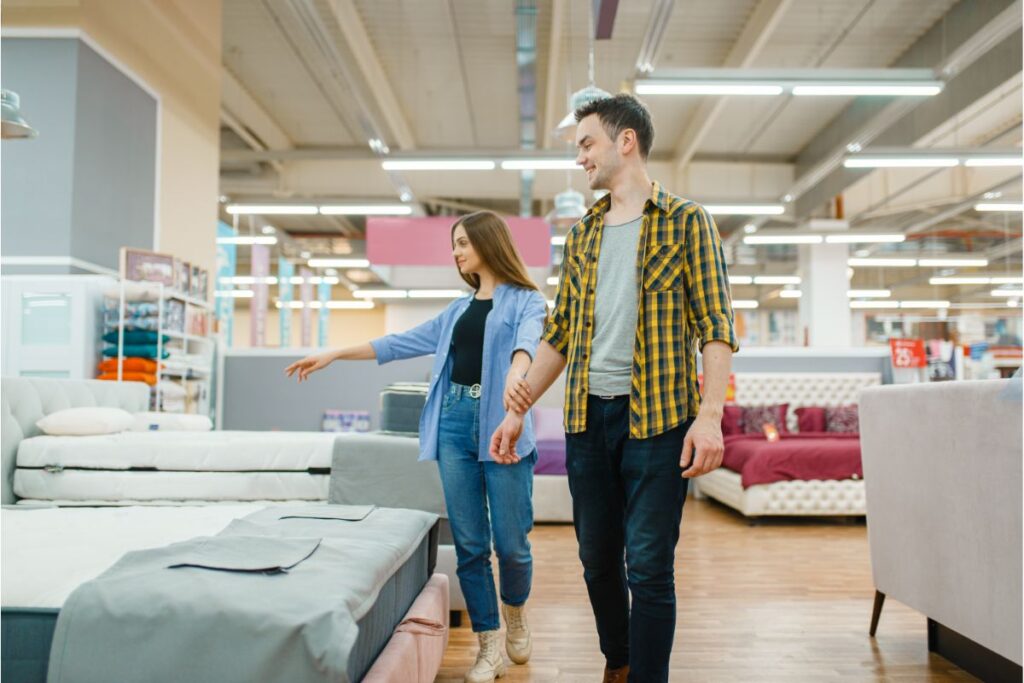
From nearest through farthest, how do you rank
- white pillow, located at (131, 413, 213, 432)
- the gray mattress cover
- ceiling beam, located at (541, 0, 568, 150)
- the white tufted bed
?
the gray mattress cover < white pillow, located at (131, 413, 213, 432) < the white tufted bed < ceiling beam, located at (541, 0, 568, 150)

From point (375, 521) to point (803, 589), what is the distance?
240 cm

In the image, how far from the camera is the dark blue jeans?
65.7 inches

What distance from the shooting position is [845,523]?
233 inches

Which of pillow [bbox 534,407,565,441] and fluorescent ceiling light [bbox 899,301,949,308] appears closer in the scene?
pillow [bbox 534,407,565,441]

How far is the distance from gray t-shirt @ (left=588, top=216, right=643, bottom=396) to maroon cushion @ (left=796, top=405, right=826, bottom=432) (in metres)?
6.01

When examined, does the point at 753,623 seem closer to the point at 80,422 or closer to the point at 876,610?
the point at 876,610

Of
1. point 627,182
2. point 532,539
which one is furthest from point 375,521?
point 532,539

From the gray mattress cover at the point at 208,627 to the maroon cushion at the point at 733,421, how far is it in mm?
6156

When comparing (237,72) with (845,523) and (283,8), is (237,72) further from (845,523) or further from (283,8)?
(845,523)

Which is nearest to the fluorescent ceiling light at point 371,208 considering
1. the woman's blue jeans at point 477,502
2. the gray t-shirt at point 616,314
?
the woman's blue jeans at point 477,502

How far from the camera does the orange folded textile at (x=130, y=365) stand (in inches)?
235

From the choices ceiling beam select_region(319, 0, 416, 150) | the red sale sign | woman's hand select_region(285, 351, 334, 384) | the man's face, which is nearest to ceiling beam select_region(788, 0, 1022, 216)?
the red sale sign

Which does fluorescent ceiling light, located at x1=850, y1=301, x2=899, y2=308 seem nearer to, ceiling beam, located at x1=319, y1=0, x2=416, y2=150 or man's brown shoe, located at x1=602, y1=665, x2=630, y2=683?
ceiling beam, located at x1=319, y1=0, x2=416, y2=150

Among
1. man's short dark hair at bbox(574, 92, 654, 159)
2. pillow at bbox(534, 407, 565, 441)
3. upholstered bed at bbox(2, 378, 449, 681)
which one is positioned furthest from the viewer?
pillow at bbox(534, 407, 565, 441)
